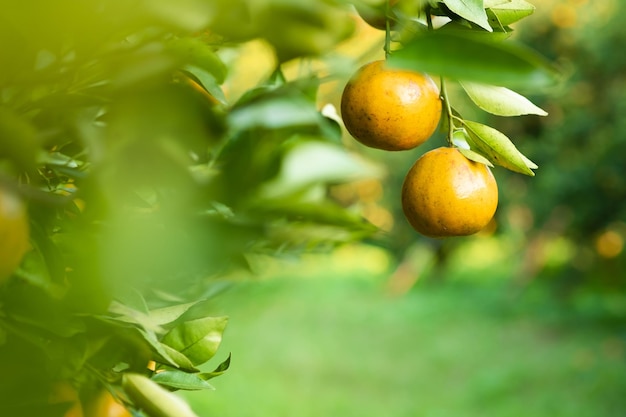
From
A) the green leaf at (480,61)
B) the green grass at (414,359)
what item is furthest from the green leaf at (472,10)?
the green grass at (414,359)

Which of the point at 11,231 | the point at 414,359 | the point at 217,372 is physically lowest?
the point at 414,359

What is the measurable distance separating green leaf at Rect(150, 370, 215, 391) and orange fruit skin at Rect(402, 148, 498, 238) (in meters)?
0.21

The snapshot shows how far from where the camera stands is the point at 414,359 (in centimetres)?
625

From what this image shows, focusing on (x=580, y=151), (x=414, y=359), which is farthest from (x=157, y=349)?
(x=580, y=151)

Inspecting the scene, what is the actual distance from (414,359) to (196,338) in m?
5.91

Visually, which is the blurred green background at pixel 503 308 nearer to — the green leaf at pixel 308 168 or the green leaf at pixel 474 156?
the green leaf at pixel 474 156

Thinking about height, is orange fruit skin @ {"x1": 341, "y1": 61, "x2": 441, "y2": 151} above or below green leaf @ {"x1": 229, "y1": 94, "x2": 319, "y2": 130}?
below

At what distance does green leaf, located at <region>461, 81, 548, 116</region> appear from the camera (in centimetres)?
57

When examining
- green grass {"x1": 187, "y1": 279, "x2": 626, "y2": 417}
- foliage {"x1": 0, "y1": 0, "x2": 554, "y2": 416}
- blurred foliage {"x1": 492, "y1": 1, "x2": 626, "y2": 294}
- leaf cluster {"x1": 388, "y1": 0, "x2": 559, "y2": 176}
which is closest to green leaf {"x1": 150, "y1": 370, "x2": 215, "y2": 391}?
foliage {"x1": 0, "y1": 0, "x2": 554, "y2": 416}

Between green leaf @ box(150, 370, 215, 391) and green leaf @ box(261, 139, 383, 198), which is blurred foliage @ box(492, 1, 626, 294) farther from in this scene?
green leaf @ box(261, 139, 383, 198)

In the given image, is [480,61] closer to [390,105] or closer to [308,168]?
[308,168]

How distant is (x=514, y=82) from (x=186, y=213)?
12 cm

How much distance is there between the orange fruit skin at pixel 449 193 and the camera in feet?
1.88

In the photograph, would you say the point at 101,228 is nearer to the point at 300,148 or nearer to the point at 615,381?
the point at 300,148
